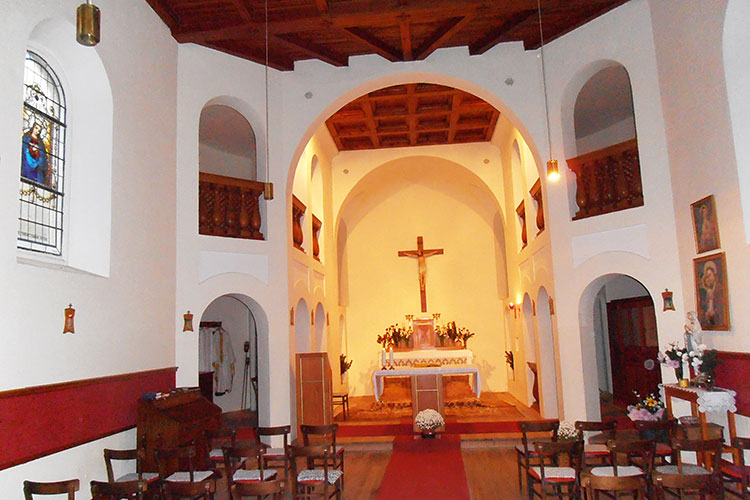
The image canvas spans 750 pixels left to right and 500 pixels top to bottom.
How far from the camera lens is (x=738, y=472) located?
5.86 meters

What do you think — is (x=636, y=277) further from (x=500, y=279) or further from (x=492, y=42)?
(x=500, y=279)

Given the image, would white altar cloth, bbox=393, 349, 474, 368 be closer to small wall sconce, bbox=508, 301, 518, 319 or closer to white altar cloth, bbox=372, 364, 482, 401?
white altar cloth, bbox=372, 364, 482, 401

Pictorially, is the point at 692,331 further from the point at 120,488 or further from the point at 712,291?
the point at 120,488

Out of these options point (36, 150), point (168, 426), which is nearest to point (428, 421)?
point (168, 426)

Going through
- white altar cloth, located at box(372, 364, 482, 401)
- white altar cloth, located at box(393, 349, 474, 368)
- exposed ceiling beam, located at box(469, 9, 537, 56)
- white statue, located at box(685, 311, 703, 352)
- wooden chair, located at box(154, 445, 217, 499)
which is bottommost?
wooden chair, located at box(154, 445, 217, 499)

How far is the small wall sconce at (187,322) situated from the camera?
8.48 meters

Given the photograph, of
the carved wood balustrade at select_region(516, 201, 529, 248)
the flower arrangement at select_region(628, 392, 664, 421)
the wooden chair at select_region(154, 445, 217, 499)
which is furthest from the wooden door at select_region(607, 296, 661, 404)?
the wooden chair at select_region(154, 445, 217, 499)

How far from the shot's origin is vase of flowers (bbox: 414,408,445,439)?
971 cm

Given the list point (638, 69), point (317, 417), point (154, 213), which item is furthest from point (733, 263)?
point (154, 213)

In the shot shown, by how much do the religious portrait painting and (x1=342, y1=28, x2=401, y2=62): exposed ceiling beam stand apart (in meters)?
4.54

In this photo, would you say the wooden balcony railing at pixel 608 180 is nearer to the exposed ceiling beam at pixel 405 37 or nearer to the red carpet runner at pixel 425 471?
the exposed ceiling beam at pixel 405 37

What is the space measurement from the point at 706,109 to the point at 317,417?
23.0 ft

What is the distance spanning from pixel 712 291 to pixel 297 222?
280 inches

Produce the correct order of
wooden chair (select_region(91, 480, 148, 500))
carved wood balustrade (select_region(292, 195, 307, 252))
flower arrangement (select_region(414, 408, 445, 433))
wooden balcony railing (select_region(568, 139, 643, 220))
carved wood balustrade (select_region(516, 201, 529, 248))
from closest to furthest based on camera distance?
1. wooden chair (select_region(91, 480, 148, 500))
2. wooden balcony railing (select_region(568, 139, 643, 220))
3. flower arrangement (select_region(414, 408, 445, 433))
4. carved wood balustrade (select_region(292, 195, 307, 252))
5. carved wood balustrade (select_region(516, 201, 529, 248))
